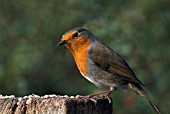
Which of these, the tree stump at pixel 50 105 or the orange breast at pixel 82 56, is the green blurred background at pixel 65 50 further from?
the tree stump at pixel 50 105

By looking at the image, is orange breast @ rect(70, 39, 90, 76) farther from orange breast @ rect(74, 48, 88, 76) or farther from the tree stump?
the tree stump

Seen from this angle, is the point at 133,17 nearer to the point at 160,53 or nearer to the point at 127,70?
the point at 160,53

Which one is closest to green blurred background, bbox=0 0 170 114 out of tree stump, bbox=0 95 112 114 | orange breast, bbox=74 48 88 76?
orange breast, bbox=74 48 88 76

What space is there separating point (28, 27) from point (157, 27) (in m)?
1.84

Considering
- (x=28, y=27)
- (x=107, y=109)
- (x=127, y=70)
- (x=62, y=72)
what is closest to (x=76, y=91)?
(x=62, y=72)

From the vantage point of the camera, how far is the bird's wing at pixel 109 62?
21.5 feet

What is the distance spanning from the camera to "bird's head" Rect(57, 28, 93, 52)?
6.36m

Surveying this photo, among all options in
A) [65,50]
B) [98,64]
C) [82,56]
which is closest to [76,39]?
[82,56]

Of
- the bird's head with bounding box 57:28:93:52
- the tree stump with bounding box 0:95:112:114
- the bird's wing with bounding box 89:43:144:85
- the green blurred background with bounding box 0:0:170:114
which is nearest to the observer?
the tree stump with bounding box 0:95:112:114

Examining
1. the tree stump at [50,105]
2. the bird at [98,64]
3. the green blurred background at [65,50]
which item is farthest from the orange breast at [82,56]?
the tree stump at [50,105]

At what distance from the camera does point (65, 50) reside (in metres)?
9.15

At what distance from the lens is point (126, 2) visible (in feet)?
28.0

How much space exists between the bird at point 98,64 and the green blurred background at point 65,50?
111 centimetres

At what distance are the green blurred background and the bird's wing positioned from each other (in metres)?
1.11
